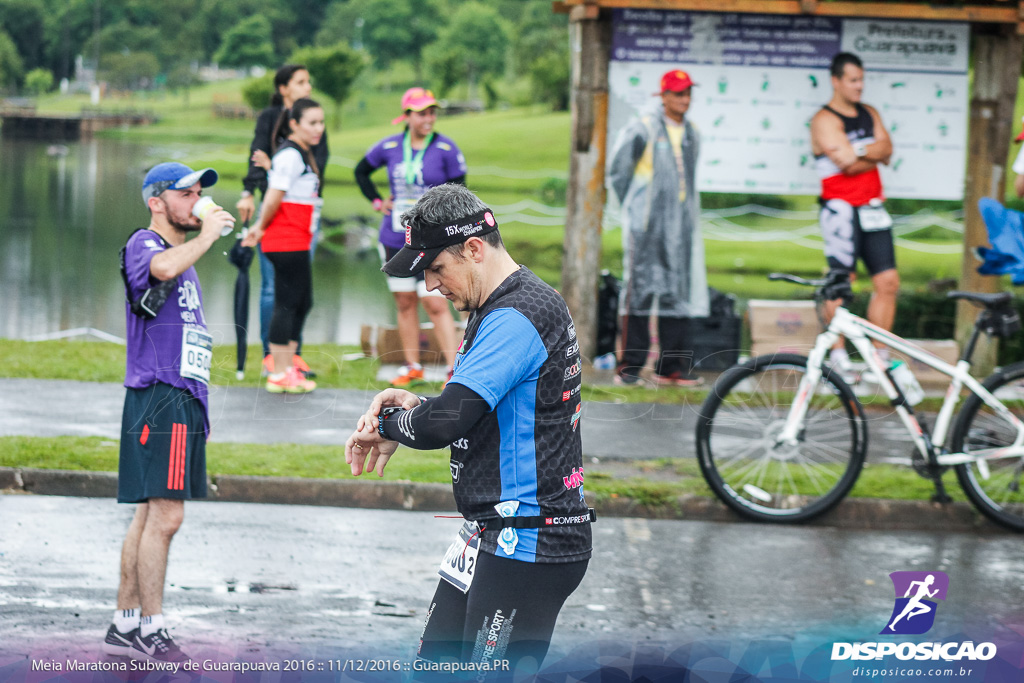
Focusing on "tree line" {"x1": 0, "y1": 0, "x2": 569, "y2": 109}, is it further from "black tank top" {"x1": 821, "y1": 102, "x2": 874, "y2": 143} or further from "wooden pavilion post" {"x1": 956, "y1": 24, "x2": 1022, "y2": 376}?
"wooden pavilion post" {"x1": 956, "y1": 24, "x2": 1022, "y2": 376}

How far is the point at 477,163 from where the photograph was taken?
149ft

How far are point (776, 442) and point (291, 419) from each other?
3.21 metres

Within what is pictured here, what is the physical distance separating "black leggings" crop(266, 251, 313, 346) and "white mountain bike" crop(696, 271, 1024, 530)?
10.9ft

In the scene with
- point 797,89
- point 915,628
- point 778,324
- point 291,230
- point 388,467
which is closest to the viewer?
point 915,628

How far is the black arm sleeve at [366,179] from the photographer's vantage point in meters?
9.19

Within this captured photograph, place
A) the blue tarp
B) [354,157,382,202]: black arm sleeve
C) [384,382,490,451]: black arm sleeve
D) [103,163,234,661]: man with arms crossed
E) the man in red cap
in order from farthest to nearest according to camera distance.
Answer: the man in red cap
[354,157,382,202]: black arm sleeve
the blue tarp
[103,163,234,661]: man with arms crossed
[384,382,490,451]: black arm sleeve

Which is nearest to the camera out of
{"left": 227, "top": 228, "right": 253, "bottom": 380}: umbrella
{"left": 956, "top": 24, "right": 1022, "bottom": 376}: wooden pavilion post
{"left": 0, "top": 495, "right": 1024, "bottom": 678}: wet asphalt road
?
{"left": 0, "top": 495, "right": 1024, "bottom": 678}: wet asphalt road

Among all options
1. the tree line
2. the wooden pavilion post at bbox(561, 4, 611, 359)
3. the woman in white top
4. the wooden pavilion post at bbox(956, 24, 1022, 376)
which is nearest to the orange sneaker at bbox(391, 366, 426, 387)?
the woman in white top

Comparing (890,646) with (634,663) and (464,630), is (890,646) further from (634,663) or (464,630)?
(464,630)

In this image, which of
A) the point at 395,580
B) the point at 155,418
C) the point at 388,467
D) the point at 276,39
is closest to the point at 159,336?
the point at 155,418

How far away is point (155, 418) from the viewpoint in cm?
445

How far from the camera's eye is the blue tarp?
717cm

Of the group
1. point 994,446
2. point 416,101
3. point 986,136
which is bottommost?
point 994,446

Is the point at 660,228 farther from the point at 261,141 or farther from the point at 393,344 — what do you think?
the point at 261,141
